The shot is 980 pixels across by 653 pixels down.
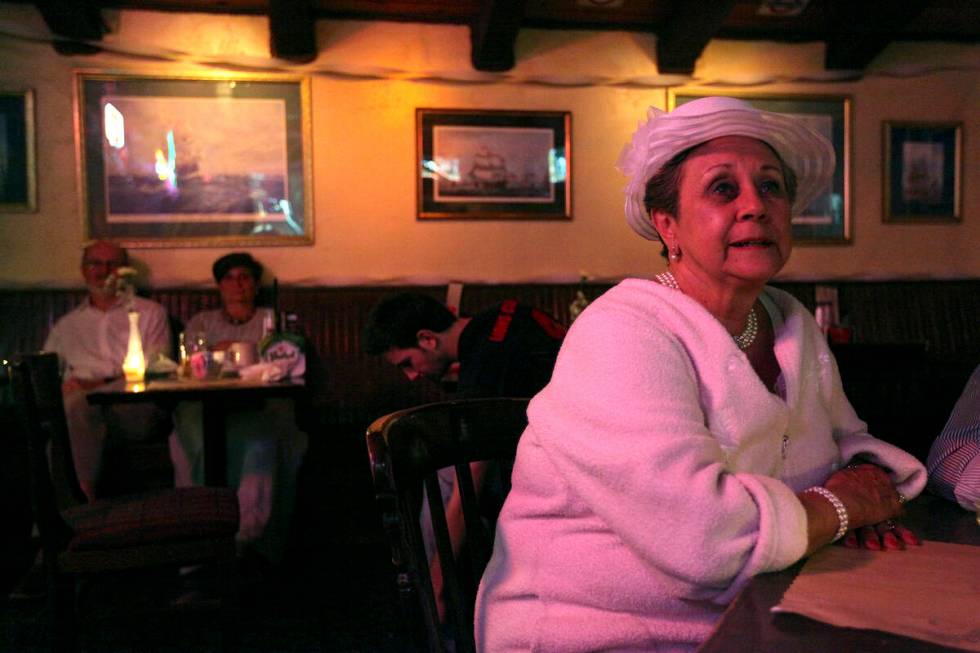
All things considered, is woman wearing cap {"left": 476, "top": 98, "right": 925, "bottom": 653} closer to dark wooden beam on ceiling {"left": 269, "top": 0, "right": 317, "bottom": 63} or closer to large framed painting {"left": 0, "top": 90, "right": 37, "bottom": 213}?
dark wooden beam on ceiling {"left": 269, "top": 0, "right": 317, "bottom": 63}

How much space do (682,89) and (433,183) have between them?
178 centimetres

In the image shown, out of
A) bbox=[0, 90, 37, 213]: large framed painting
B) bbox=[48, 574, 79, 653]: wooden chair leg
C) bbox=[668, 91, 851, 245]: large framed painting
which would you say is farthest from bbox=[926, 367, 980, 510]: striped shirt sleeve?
bbox=[0, 90, 37, 213]: large framed painting

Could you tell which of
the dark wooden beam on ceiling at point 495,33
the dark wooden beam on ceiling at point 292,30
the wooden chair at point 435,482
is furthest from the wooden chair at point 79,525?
the dark wooden beam on ceiling at point 495,33

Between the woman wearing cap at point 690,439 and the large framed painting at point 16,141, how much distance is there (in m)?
4.71

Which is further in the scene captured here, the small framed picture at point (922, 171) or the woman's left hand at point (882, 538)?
the small framed picture at point (922, 171)

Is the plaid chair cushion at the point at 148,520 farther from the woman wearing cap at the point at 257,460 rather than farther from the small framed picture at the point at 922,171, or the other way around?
the small framed picture at the point at 922,171

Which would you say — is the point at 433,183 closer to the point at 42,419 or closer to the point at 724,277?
the point at 42,419

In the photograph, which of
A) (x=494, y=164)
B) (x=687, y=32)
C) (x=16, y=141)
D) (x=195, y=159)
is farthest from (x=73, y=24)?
(x=687, y=32)

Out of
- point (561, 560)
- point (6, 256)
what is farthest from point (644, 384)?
point (6, 256)

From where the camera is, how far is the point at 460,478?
139 centimetres

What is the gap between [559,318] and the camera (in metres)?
5.36

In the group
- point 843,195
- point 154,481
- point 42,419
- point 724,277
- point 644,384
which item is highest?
point 843,195

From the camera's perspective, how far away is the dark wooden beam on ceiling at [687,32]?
5074 mm

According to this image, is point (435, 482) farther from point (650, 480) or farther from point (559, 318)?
point (559, 318)
